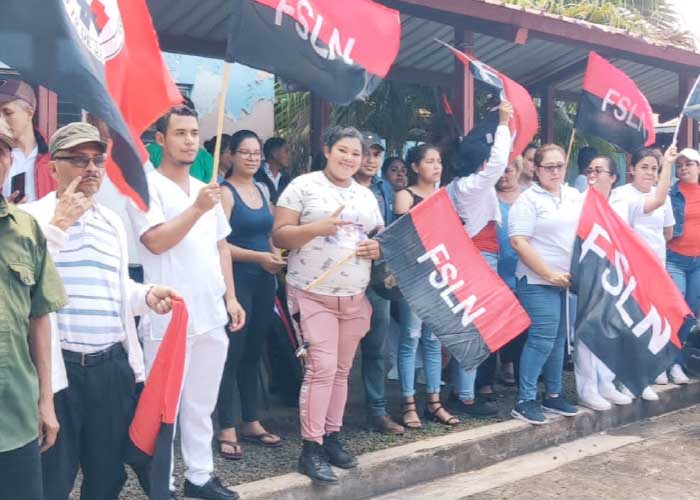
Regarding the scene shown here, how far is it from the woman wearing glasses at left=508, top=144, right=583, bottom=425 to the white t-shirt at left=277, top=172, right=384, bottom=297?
1.41m

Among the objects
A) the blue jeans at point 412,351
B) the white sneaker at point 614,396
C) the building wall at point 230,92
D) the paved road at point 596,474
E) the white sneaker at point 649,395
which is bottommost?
the paved road at point 596,474

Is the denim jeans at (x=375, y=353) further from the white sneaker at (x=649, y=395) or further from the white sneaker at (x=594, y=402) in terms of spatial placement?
the white sneaker at (x=649, y=395)

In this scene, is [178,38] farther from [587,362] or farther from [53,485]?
[53,485]

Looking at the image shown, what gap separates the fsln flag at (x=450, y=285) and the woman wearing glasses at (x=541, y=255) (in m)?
0.48

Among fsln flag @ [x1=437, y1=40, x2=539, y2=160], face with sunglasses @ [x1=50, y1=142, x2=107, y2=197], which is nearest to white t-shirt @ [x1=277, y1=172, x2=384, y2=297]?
face with sunglasses @ [x1=50, y1=142, x2=107, y2=197]

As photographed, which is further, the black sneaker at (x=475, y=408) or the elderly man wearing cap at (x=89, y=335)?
the black sneaker at (x=475, y=408)

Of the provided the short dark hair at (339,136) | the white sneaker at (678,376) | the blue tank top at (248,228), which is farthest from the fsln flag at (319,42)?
the white sneaker at (678,376)

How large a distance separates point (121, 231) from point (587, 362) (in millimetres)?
3706

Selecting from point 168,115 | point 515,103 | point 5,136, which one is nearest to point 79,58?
point 5,136

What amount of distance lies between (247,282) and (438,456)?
1.45 metres

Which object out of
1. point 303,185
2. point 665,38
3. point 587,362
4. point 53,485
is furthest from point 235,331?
point 665,38

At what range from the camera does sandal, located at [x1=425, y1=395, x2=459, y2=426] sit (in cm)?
518

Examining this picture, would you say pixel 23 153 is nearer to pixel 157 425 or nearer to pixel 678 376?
pixel 157 425

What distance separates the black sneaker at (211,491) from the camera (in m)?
3.75
